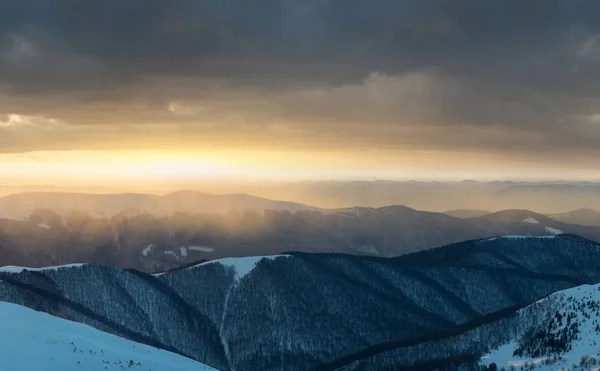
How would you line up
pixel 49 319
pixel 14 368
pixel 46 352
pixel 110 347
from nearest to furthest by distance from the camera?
1. pixel 14 368
2. pixel 46 352
3. pixel 110 347
4. pixel 49 319

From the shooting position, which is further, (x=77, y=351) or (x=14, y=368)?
(x=77, y=351)

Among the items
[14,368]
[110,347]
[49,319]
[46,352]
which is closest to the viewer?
[14,368]

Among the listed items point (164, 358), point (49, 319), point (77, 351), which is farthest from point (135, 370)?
point (49, 319)

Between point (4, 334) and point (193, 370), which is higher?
point (4, 334)

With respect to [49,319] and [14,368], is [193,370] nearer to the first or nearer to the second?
[49,319]

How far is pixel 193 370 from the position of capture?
529 ft

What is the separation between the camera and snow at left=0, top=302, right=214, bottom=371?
432ft

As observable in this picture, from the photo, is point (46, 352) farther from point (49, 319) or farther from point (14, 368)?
point (49, 319)

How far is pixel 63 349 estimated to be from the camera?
5522 inches

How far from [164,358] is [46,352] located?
1220 inches

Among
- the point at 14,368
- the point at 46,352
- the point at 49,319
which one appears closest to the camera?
the point at 14,368

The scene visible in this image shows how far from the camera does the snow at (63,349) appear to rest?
13162 cm

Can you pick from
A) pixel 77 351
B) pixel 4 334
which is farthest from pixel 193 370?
pixel 4 334

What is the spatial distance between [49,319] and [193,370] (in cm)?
2945
